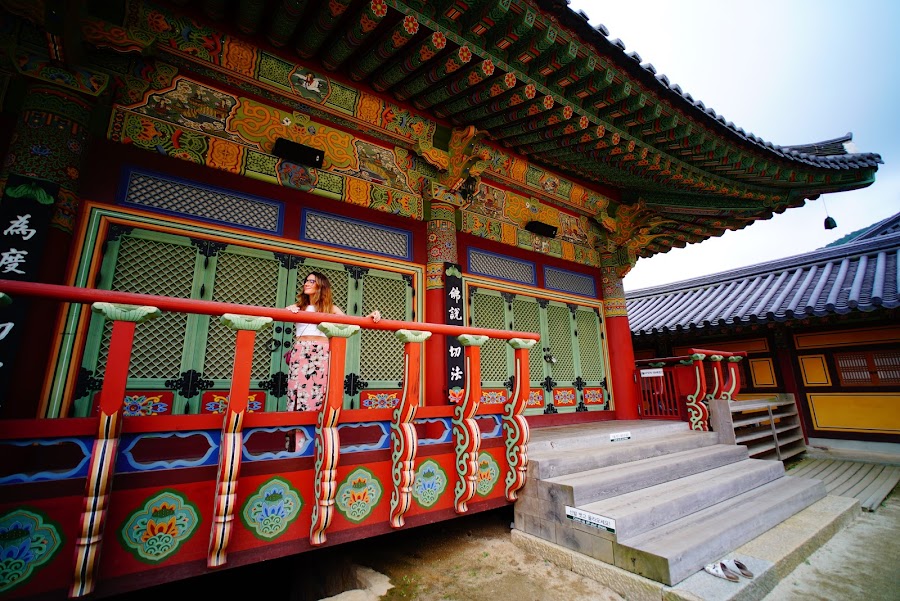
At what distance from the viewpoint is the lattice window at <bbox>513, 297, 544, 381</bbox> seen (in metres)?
5.89

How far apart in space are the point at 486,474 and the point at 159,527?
2.07m

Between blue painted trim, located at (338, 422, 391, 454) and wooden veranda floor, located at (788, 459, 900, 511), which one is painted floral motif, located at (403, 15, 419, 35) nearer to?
blue painted trim, located at (338, 422, 391, 454)

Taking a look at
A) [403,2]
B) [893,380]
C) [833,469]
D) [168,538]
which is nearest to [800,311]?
[893,380]

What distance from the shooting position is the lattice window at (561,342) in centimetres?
621

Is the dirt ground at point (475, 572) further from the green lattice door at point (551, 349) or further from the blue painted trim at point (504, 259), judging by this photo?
the blue painted trim at point (504, 259)

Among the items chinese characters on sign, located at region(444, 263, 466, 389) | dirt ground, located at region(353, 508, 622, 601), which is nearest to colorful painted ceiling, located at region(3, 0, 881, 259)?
chinese characters on sign, located at region(444, 263, 466, 389)

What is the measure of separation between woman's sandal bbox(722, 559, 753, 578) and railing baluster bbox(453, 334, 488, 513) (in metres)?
1.66

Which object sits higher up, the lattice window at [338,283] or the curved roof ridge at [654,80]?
the curved roof ridge at [654,80]

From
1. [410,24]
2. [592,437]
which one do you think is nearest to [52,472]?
[410,24]

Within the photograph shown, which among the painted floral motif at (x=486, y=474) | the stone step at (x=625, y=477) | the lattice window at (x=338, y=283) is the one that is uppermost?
the lattice window at (x=338, y=283)

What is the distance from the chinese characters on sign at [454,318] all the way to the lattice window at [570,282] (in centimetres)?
209

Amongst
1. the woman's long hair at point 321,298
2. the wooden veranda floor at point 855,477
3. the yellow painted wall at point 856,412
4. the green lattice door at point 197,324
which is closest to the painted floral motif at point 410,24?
the woman's long hair at point 321,298

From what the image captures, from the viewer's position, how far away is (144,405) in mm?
3244

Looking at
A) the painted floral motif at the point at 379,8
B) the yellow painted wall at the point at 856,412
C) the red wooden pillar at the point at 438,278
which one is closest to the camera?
the painted floral motif at the point at 379,8
